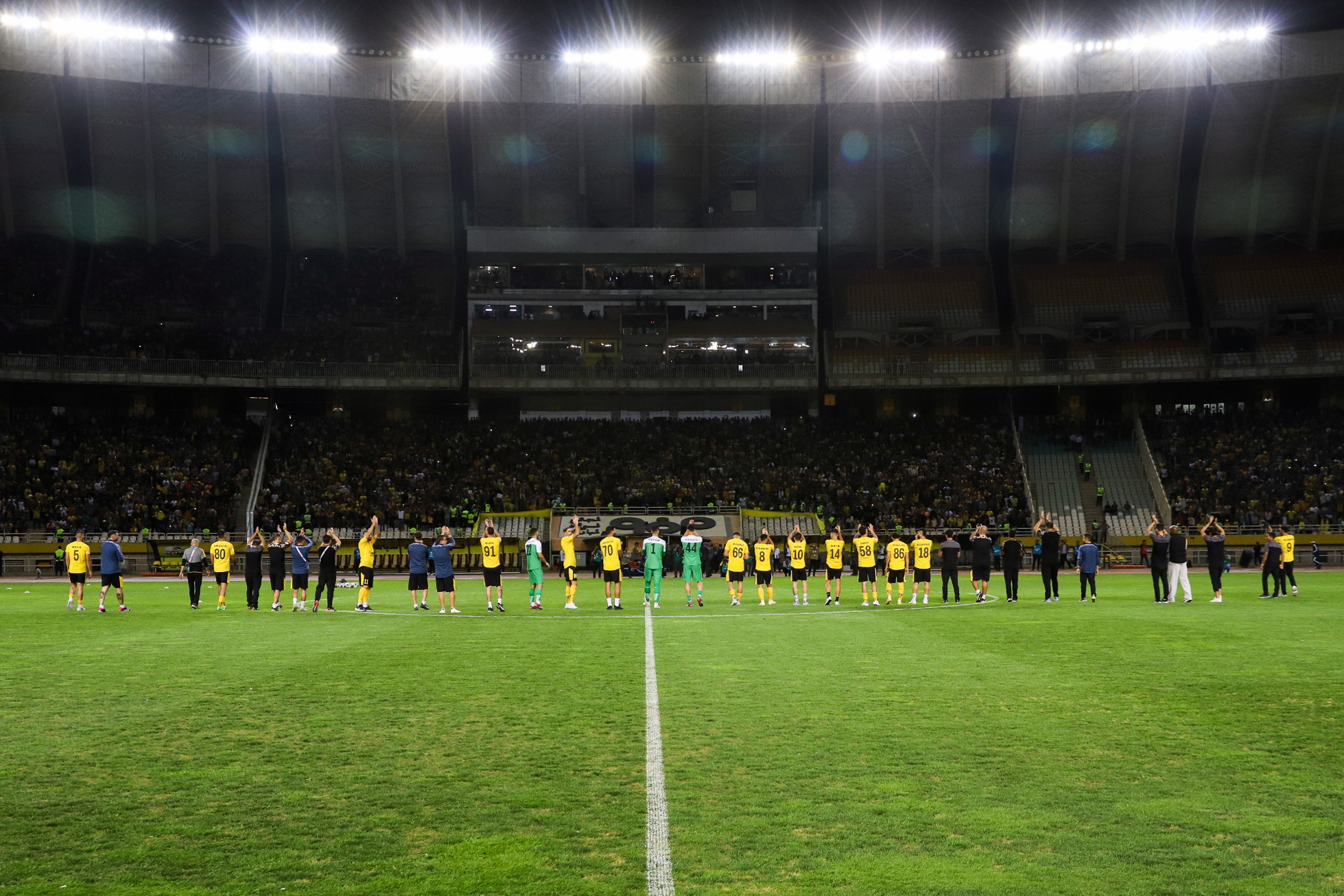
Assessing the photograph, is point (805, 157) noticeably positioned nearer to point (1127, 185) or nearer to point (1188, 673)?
point (1127, 185)

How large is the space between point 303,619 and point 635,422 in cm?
4088

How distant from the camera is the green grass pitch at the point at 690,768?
5375 millimetres

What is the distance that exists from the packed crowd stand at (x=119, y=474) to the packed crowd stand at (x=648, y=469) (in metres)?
2.33

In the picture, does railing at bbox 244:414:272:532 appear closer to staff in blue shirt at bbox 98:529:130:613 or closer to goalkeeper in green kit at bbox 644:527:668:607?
staff in blue shirt at bbox 98:529:130:613

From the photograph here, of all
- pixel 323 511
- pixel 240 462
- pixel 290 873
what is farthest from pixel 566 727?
pixel 240 462

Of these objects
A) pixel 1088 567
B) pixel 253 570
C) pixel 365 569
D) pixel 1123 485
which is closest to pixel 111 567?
pixel 253 570

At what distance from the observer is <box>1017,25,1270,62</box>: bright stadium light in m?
51.0

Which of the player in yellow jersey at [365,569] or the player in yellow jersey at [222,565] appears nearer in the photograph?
the player in yellow jersey at [365,569]

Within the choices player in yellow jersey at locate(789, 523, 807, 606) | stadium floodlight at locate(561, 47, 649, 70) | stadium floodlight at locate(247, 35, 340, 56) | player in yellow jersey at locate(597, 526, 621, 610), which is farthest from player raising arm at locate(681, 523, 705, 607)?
stadium floodlight at locate(247, 35, 340, 56)

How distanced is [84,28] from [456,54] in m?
17.5

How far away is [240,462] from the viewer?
179 ft

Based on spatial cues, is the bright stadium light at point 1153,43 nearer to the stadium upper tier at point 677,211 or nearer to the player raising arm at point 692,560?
the stadium upper tier at point 677,211

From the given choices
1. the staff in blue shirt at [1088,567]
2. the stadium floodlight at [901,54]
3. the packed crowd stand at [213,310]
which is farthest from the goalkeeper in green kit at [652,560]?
the packed crowd stand at [213,310]

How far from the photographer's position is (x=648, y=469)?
2197 inches
